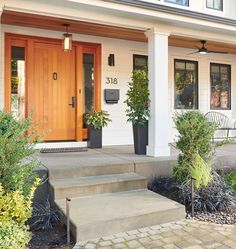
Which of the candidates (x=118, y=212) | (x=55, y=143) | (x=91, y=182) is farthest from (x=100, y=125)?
(x=118, y=212)

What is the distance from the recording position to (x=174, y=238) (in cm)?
306

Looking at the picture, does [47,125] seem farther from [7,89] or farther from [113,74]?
[113,74]

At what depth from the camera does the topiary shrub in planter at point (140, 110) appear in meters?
5.47

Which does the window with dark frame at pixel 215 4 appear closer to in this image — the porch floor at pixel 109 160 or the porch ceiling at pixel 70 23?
the porch ceiling at pixel 70 23

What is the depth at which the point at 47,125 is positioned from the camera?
644 cm

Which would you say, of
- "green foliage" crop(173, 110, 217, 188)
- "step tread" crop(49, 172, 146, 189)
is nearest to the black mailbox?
"step tread" crop(49, 172, 146, 189)

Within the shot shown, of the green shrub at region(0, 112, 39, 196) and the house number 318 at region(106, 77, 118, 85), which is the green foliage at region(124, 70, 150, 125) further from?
the green shrub at region(0, 112, 39, 196)

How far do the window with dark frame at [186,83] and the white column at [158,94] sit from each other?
8.29 ft

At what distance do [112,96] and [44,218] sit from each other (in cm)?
383

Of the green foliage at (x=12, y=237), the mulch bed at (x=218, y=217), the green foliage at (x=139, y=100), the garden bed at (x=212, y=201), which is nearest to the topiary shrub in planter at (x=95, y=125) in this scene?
the green foliage at (x=139, y=100)

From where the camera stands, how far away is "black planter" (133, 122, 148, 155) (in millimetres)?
5523

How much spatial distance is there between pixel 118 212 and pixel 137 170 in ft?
4.50

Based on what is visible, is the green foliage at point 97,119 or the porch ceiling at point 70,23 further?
the green foliage at point 97,119

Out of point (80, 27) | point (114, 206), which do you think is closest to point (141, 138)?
point (114, 206)
